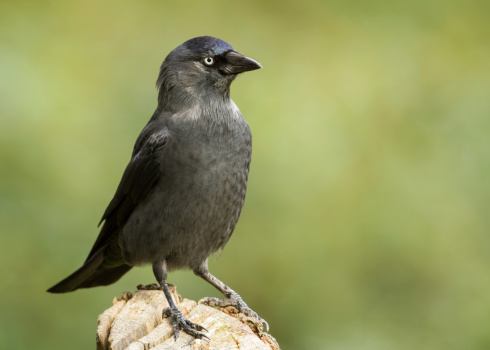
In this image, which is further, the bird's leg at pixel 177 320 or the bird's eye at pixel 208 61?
the bird's eye at pixel 208 61

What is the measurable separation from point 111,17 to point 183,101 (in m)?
3.41

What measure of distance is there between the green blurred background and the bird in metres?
1.23

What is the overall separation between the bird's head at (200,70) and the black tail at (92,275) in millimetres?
1164

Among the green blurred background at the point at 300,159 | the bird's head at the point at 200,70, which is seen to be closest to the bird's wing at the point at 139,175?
the bird's head at the point at 200,70

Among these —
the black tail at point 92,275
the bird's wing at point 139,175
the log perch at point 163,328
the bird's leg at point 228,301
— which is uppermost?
the bird's wing at point 139,175

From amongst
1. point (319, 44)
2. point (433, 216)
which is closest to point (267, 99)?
point (319, 44)

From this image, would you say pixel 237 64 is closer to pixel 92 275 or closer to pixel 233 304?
pixel 233 304

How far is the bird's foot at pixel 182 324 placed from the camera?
3.70 m

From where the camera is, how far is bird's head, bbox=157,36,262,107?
14.9 ft

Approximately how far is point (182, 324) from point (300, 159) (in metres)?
3.16

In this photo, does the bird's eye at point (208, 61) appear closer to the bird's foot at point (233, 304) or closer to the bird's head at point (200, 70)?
the bird's head at point (200, 70)

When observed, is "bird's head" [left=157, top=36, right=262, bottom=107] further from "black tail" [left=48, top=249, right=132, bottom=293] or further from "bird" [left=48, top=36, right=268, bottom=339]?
"black tail" [left=48, top=249, right=132, bottom=293]

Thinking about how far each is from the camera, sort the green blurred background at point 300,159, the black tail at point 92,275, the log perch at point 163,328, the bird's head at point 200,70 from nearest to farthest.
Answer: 1. the log perch at point 163,328
2. the bird's head at point 200,70
3. the black tail at point 92,275
4. the green blurred background at point 300,159

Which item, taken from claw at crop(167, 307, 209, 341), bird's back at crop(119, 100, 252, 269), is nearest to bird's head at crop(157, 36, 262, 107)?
bird's back at crop(119, 100, 252, 269)
